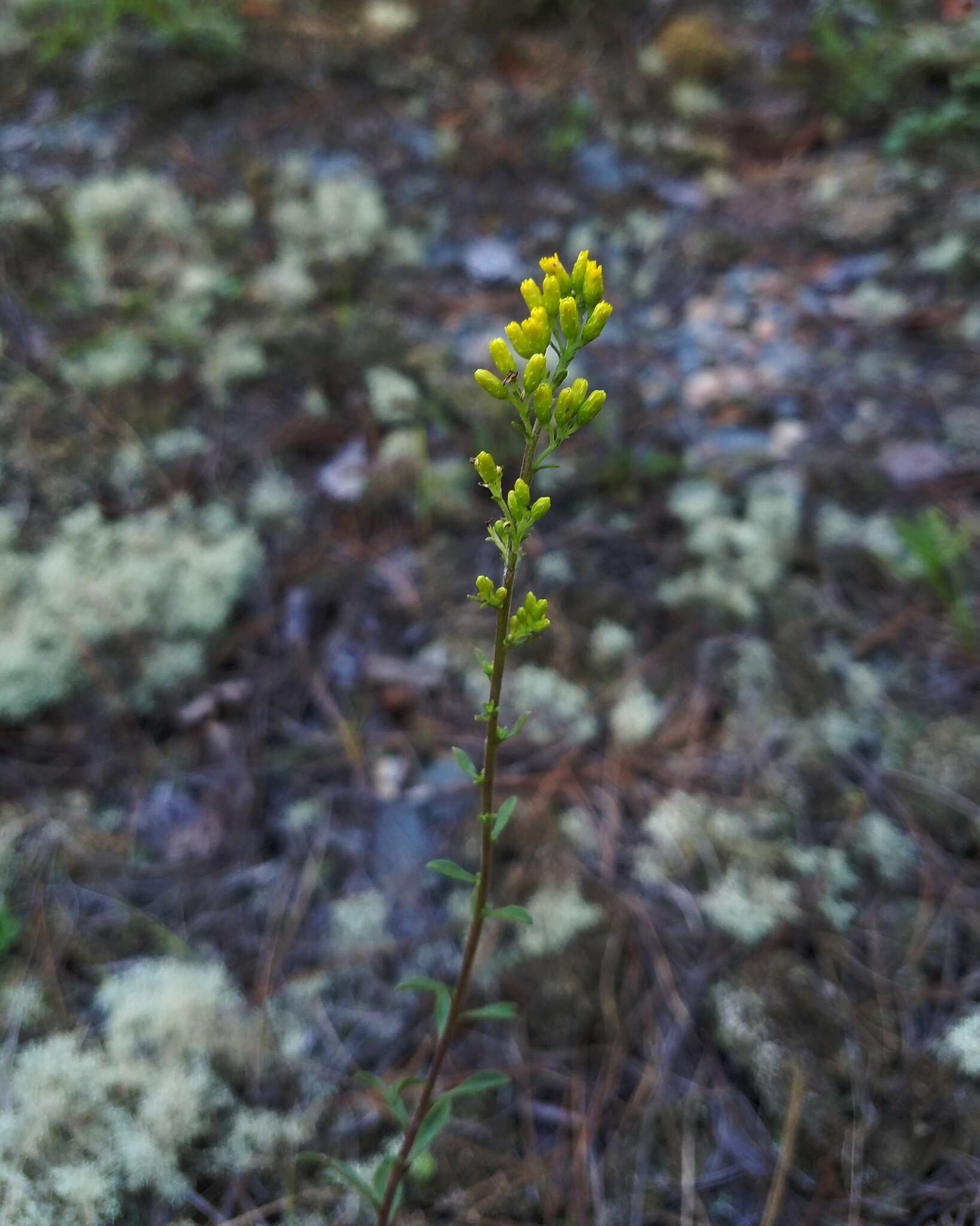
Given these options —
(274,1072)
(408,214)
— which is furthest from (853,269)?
(274,1072)

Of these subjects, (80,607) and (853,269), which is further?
(853,269)

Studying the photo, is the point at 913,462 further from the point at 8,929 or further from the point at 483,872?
the point at 8,929

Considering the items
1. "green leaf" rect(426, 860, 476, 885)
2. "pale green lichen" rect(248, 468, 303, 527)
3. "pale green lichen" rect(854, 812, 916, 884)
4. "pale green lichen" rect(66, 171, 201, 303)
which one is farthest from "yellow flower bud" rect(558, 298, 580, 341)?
"pale green lichen" rect(66, 171, 201, 303)

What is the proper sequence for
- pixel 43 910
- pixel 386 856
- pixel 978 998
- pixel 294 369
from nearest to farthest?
pixel 978 998
pixel 43 910
pixel 386 856
pixel 294 369

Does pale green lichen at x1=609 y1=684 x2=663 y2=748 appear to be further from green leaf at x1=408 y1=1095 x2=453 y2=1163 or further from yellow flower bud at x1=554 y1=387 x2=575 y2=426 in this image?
yellow flower bud at x1=554 y1=387 x2=575 y2=426

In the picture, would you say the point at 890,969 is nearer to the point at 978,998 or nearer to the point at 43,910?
the point at 978,998

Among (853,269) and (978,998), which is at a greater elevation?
(853,269)

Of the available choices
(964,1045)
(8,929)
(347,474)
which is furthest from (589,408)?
(347,474)
